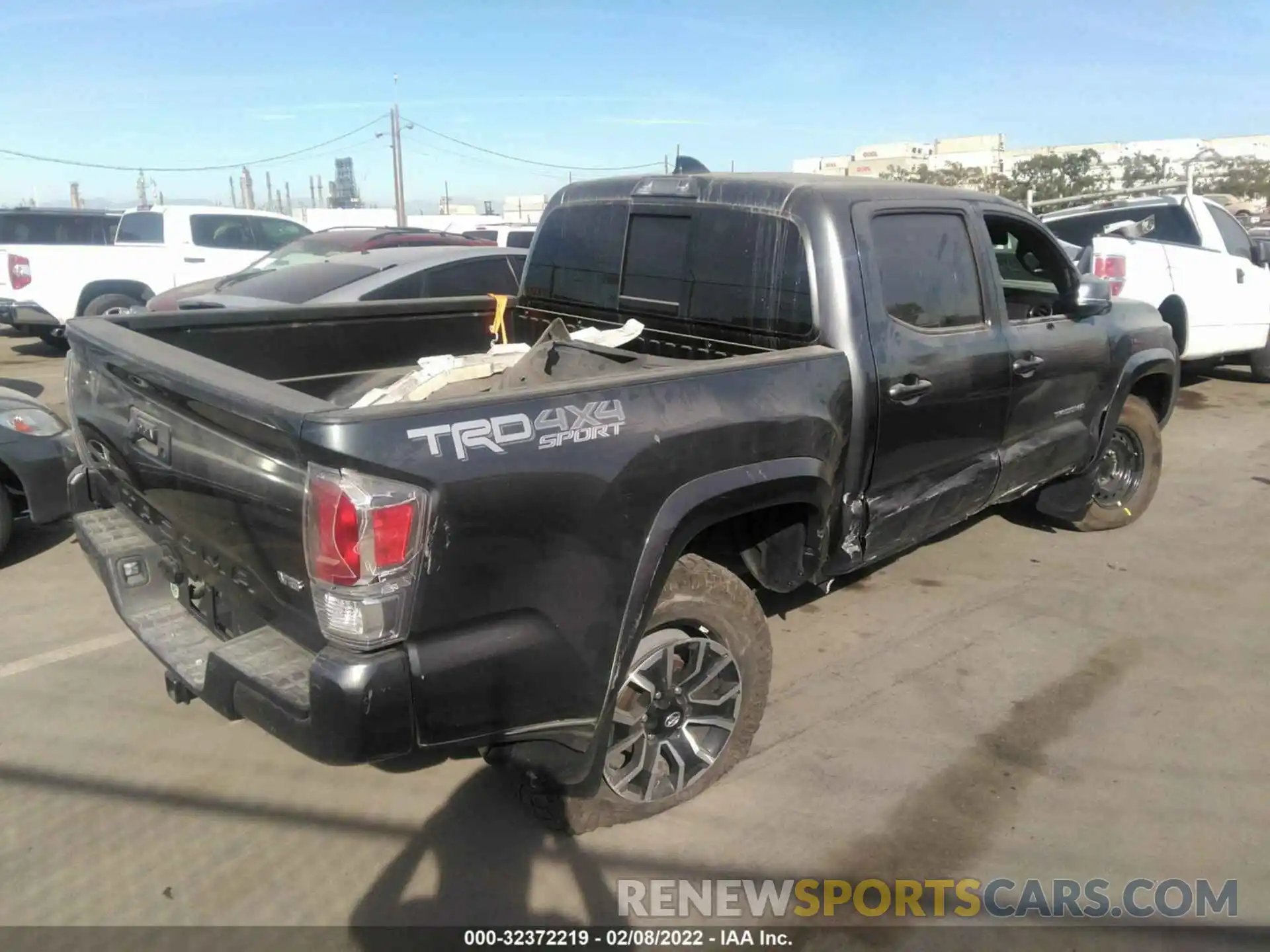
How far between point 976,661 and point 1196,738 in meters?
0.87

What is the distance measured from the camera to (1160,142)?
54.1 metres

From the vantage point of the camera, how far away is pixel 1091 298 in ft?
14.9

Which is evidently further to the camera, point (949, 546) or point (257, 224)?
point (257, 224)

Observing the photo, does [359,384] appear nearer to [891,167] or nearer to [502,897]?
[502,897]

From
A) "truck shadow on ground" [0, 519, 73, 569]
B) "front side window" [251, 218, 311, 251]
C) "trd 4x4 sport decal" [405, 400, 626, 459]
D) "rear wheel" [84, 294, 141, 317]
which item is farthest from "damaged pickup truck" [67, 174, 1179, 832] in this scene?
"front side window" [251, 218, 311, 251]

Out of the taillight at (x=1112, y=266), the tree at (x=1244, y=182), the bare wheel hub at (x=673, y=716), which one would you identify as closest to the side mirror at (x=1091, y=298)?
the bare wheel hub at (x=673, y=716)

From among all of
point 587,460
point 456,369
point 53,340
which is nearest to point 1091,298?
point 456,369

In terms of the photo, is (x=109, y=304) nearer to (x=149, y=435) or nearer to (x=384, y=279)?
(x=384, y=279)

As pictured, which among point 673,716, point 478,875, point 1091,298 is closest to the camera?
point 478,875

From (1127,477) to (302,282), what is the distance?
20.6ft

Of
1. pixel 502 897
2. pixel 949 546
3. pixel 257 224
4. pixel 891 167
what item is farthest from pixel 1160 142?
pixel 502 897

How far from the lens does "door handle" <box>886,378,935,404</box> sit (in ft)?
11.5

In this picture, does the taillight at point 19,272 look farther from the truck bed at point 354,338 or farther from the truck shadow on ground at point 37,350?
the truck bed at point 354,338

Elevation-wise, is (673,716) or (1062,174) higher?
(1062,174)
